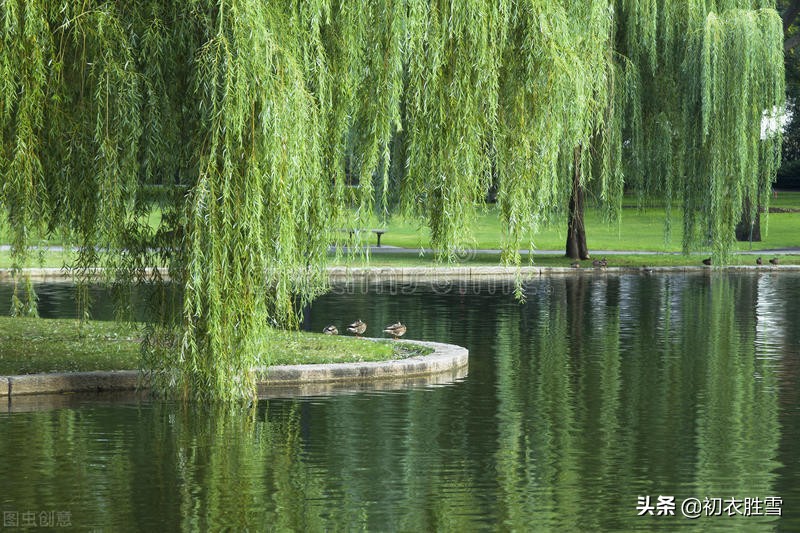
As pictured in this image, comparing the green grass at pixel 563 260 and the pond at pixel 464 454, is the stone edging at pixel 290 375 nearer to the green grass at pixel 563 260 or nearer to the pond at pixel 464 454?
the pond at pixel 464 454

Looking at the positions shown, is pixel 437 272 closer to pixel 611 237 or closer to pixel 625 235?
pixel 611 237

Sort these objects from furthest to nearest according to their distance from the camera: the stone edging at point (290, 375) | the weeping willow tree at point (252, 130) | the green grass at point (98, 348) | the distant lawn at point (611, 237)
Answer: the distant lawn at point (611, 237) → the green grass at point (98, 348) → the stone edging at point (290, 375) → the weeping willow tree at point (252, 130)

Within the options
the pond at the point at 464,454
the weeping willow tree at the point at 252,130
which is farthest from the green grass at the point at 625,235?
the weeping willow tree at the point at 252,130

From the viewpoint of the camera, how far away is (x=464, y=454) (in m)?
11.3

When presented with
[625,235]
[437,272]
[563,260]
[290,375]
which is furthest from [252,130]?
[625,235]

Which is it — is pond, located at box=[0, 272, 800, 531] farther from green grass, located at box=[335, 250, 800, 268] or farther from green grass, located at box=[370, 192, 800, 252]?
green grass, located at box=[370, 192, 800, 252]

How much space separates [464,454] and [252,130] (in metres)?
3.36

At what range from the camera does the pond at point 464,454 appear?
9.06m

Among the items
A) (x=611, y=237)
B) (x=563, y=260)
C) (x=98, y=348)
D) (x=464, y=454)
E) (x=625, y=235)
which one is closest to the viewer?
(x=464, y=454)

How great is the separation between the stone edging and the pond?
1.77ft

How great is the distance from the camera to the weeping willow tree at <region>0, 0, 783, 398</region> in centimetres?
1203

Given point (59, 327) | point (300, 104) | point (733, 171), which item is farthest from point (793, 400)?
point (733, 171)

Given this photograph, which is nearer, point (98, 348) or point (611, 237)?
point (98, 348)

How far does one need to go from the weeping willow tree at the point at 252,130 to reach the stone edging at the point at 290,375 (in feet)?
4.07
